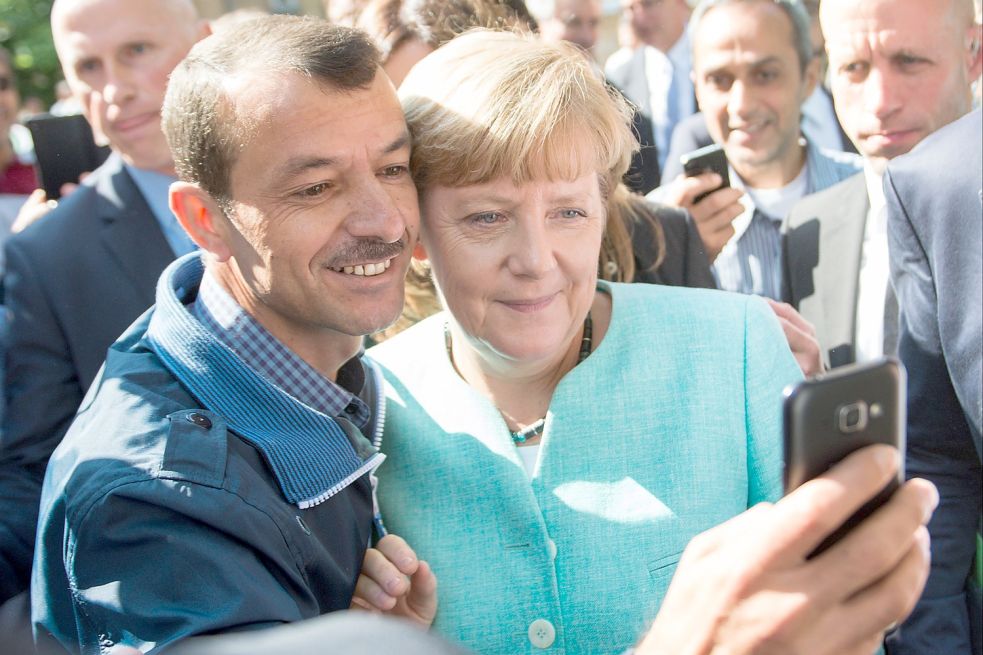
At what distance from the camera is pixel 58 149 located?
3.63 metres

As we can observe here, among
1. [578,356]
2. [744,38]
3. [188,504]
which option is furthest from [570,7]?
[188,504]

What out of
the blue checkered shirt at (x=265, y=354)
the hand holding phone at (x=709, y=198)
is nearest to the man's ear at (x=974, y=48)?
the hand holding phone at (x=709, y=198)

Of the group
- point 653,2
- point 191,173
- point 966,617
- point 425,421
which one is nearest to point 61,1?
point 191,173

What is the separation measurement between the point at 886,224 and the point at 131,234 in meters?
2.22

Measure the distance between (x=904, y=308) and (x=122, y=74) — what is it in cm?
255

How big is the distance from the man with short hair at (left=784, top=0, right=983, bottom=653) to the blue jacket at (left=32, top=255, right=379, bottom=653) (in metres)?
1.40

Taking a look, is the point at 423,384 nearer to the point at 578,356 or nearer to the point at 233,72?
the point at 578,356

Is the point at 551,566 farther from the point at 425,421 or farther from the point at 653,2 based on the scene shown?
the point at 653,2

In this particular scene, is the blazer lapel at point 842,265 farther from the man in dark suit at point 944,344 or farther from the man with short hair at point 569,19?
the man with short hair at point 569,19

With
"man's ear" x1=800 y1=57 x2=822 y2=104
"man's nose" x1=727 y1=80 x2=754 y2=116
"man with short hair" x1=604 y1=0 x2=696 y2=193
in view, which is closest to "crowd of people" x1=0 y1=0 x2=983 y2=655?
"man's nose" x1=727 y1=80 x2=754 y2=116

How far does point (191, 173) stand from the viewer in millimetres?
1994

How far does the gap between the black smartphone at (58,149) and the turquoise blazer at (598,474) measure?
6.57ft

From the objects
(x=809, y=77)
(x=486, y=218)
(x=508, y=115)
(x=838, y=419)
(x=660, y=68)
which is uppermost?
(x=508, y=115)

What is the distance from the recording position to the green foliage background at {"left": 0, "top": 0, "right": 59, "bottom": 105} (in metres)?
24.1
